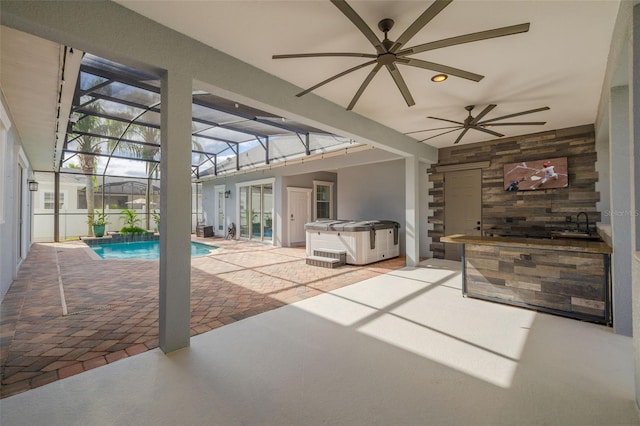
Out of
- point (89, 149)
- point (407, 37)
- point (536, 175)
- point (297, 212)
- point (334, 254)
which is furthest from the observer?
point (297, 212)

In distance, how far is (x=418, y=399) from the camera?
1816mm

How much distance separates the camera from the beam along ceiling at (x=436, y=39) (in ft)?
7.20

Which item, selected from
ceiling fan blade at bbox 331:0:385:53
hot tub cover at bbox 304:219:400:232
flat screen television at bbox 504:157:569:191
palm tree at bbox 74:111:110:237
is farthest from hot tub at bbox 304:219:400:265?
palm tree at bbox 74:111:110:237

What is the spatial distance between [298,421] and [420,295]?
2.85m

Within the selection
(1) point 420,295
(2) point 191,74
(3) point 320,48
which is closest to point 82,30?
(2) point 191,74

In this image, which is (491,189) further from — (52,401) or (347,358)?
(52,401)

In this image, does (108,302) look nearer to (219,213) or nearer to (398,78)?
(398,78)

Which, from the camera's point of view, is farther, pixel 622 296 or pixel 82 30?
pixel 622 296

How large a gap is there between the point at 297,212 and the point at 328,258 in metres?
3.65

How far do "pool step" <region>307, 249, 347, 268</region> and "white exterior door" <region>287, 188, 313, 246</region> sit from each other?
3106 mm

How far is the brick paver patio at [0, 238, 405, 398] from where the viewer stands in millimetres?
2324

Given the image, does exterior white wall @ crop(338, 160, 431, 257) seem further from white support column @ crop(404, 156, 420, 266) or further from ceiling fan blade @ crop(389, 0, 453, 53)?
ceiling fan blade @ crop(389, 0, 453, 53)

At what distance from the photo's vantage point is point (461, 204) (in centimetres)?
639

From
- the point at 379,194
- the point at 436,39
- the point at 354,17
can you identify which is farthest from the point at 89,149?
the point at 436,39
